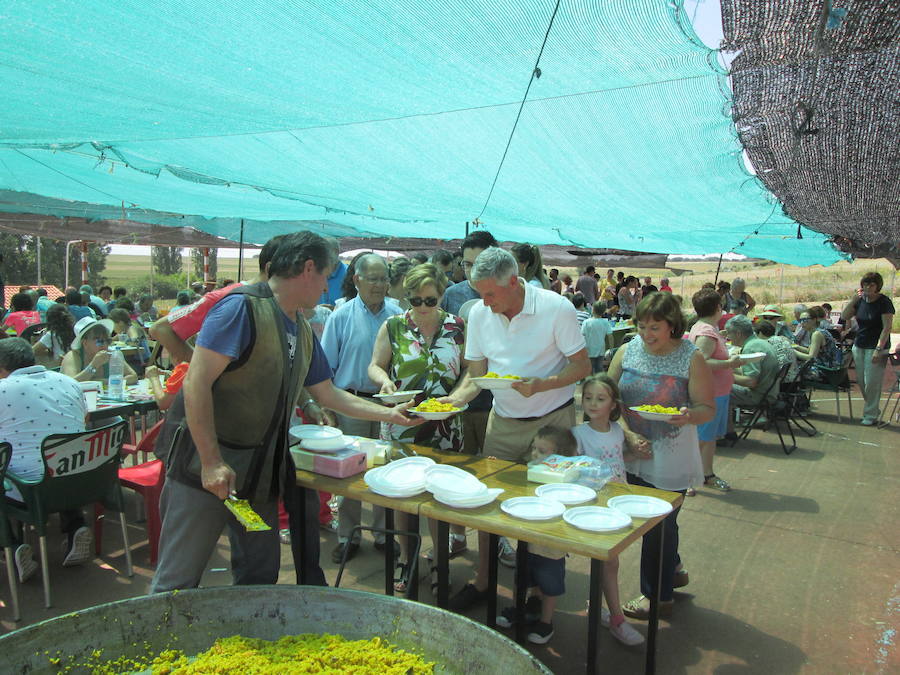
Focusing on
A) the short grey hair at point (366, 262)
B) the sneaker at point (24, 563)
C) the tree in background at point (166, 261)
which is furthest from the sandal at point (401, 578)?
the tree in background at point (166, 261)

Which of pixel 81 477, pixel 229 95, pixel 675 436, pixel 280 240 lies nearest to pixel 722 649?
pixel 675 436

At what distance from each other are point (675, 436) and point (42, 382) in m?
3.59

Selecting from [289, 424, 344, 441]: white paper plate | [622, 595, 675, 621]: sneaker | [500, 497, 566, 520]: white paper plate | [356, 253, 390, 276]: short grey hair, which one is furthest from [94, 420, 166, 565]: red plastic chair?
[622, 595, 675, 621]: sneaker

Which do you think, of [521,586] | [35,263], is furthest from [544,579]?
[35,263]

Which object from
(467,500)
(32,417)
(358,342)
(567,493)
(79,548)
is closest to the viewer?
(467,500)

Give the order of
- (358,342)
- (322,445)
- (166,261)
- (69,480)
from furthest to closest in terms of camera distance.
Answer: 1. (166,261)
2. (358,342)
3. (69,480)
4. (322,445)

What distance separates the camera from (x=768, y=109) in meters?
5.09

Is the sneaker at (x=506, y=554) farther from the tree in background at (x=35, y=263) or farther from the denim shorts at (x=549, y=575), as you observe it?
the tree in background at (x=35, y=263)

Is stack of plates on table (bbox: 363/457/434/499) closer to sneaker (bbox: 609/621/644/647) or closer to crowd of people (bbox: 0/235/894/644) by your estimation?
crowd of people (bbox: 0/235/894/644)

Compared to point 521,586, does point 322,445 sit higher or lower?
higher

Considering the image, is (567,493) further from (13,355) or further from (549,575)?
(13,355)

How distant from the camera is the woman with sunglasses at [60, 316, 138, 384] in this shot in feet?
18.2

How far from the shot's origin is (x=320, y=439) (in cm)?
299

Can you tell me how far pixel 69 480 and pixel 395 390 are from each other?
73.5 inches
